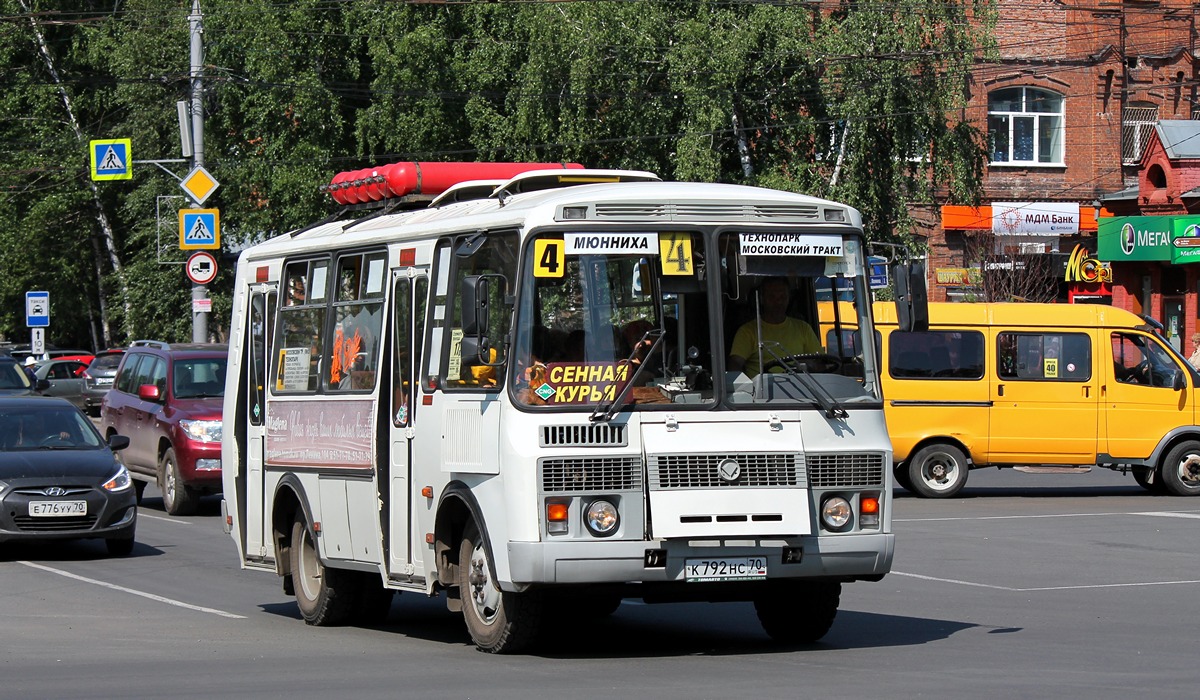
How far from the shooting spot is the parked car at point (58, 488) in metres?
16.8

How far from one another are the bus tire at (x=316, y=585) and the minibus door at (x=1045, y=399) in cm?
1381

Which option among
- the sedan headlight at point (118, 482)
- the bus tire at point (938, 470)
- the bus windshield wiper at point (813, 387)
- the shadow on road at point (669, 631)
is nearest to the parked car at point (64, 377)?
the bus tire at point (938, 470)

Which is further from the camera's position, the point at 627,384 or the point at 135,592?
the point at 135,592

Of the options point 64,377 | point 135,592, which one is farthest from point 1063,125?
point 135,592

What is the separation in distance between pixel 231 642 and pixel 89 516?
20.4 feet

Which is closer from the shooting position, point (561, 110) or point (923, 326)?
point (923, 326)

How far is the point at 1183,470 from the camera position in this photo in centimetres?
2439

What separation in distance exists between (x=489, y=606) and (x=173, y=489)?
13.0 metres

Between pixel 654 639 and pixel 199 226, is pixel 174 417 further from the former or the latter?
pixel 654 639

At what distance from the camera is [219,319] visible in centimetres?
4888

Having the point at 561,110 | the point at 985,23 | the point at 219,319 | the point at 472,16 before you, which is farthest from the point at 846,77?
the point at 219,319

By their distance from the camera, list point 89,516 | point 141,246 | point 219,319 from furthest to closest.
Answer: point 141,246
point 219,319
point 89,516

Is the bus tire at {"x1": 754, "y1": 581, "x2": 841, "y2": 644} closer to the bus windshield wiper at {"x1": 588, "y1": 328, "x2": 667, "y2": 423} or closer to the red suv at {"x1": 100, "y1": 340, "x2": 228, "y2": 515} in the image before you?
the bus windshield wiper at {"x1": 588, "y1": 328, "x2": 667, "y2": 423}

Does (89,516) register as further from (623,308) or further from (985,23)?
(985,23)
